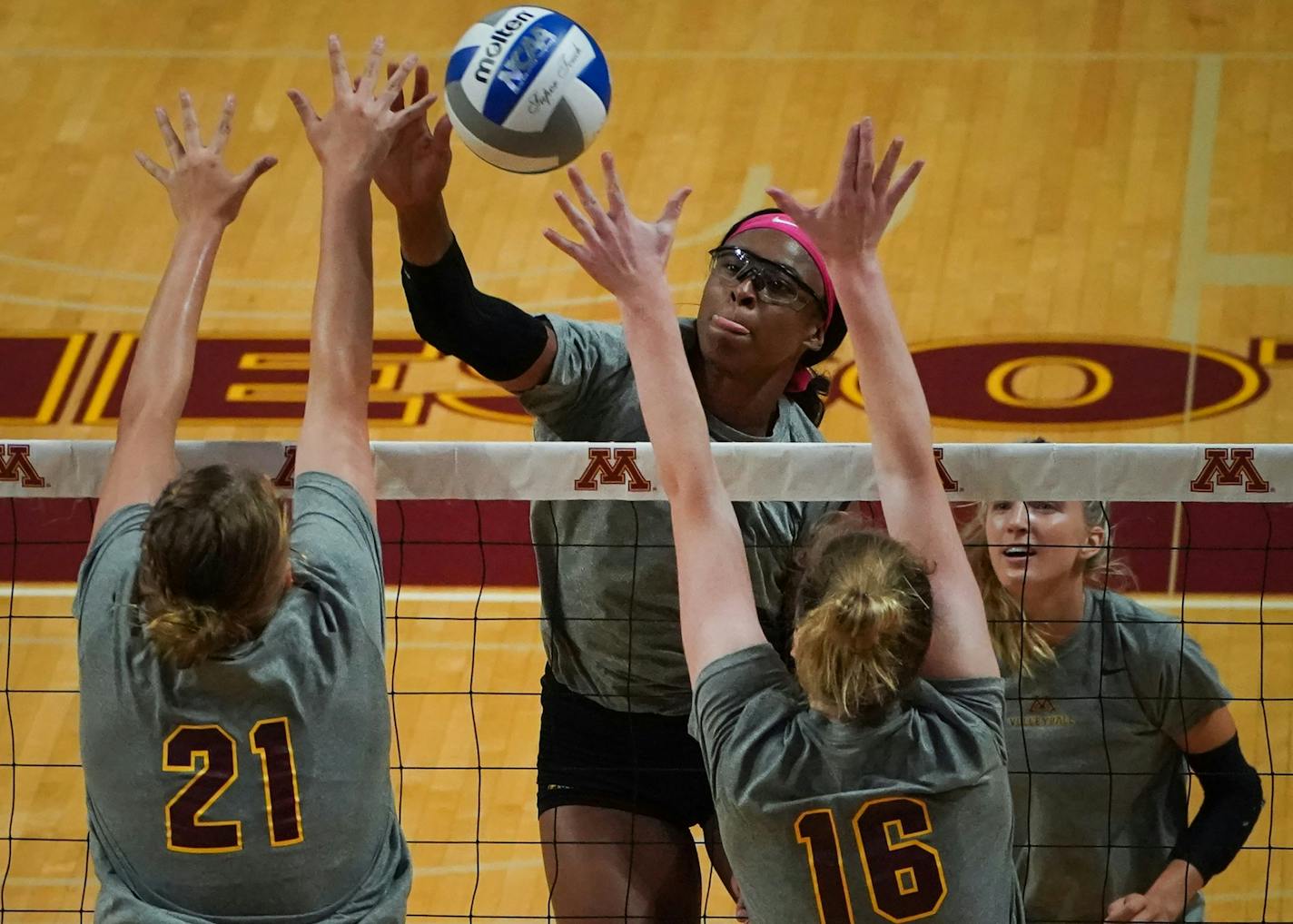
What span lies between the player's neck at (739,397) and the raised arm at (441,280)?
1.26 feet

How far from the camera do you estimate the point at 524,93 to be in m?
4.03

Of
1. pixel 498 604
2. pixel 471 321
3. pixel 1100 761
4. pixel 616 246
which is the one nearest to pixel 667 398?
pixel 616 246

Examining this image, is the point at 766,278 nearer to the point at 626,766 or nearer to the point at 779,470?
the point at 779,470

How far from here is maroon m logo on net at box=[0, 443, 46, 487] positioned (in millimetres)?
3820

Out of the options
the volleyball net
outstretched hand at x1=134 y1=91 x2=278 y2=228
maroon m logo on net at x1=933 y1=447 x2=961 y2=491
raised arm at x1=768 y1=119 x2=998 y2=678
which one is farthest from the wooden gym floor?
raised arm at x1=768 y1=119 x2=998 y2=678

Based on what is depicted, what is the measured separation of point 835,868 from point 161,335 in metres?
1.49

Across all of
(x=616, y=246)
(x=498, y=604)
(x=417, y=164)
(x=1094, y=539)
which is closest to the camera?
(x=616, y=246)

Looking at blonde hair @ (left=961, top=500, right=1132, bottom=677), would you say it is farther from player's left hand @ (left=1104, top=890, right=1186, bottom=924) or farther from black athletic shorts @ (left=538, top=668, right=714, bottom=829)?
black athletic shorts @ (left=538, top=668, right=714, bottom=829)

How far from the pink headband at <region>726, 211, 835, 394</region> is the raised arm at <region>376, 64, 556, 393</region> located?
57 cm

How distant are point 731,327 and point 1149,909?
1.59 m

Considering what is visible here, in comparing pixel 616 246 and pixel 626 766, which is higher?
pixel 616 246

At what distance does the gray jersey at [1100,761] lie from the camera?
4270 mm

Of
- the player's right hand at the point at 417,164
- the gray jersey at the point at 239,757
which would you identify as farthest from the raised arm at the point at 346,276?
the gray jersey at the point at 239,757

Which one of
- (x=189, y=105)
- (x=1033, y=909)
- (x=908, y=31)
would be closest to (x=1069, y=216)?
(x=908, y=31)
